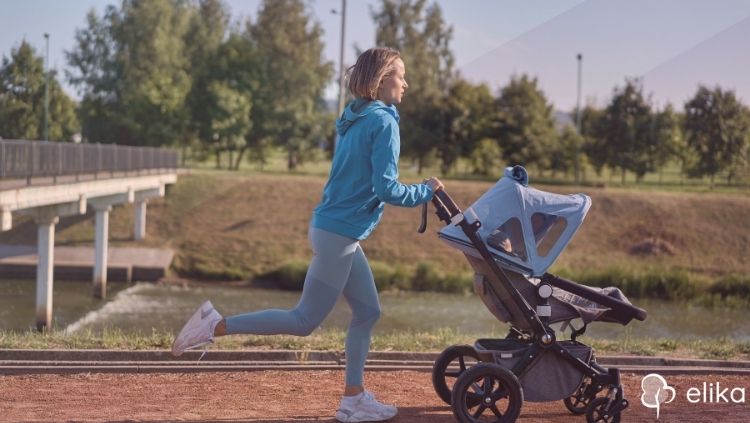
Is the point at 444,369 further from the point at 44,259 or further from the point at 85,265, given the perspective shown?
the point at 85,265

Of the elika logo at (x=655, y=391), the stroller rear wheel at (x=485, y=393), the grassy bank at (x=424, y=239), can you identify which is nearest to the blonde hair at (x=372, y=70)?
the stroller rear wheel at (x=485, y=393)

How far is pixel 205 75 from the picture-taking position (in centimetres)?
5844

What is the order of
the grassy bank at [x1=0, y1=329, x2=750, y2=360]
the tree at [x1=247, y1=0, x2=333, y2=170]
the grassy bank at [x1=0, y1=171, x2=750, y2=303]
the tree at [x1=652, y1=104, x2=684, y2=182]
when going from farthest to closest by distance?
1. the tree at [x1=247, y1=0, x2=333, y2=170]
2. the tree at [x1=652, y1=104, x2=684, y2=182]
3. the grassy bank at [x1=0, y1=171, x2=750, y2=303]
4. the grassy bank at [x1=0, y1=329, x2=750, y2=360]

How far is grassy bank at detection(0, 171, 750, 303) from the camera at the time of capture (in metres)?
30.9

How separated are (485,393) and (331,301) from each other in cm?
105

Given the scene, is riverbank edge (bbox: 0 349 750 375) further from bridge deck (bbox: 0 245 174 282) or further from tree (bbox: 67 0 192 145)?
tree (bbox: 67 0 192 145)

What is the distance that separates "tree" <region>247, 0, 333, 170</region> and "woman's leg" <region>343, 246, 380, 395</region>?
52.6m

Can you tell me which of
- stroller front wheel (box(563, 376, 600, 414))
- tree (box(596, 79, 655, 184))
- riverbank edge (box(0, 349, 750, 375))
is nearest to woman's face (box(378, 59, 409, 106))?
stroller front wheel (box(563, 376, 600, 414))

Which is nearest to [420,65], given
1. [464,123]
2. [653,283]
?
[464,123]

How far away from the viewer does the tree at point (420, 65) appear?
53.1 m

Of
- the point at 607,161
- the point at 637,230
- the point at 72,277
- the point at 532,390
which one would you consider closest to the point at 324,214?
the point at 532,390

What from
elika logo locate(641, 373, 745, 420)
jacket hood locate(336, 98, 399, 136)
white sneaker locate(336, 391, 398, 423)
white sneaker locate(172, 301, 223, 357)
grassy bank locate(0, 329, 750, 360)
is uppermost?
jacket hood locate(336, 98, 399, 136)

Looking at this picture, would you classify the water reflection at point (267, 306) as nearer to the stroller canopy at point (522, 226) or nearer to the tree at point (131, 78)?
the stroller canopy at point (522, 226)

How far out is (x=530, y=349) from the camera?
5.91 metres
